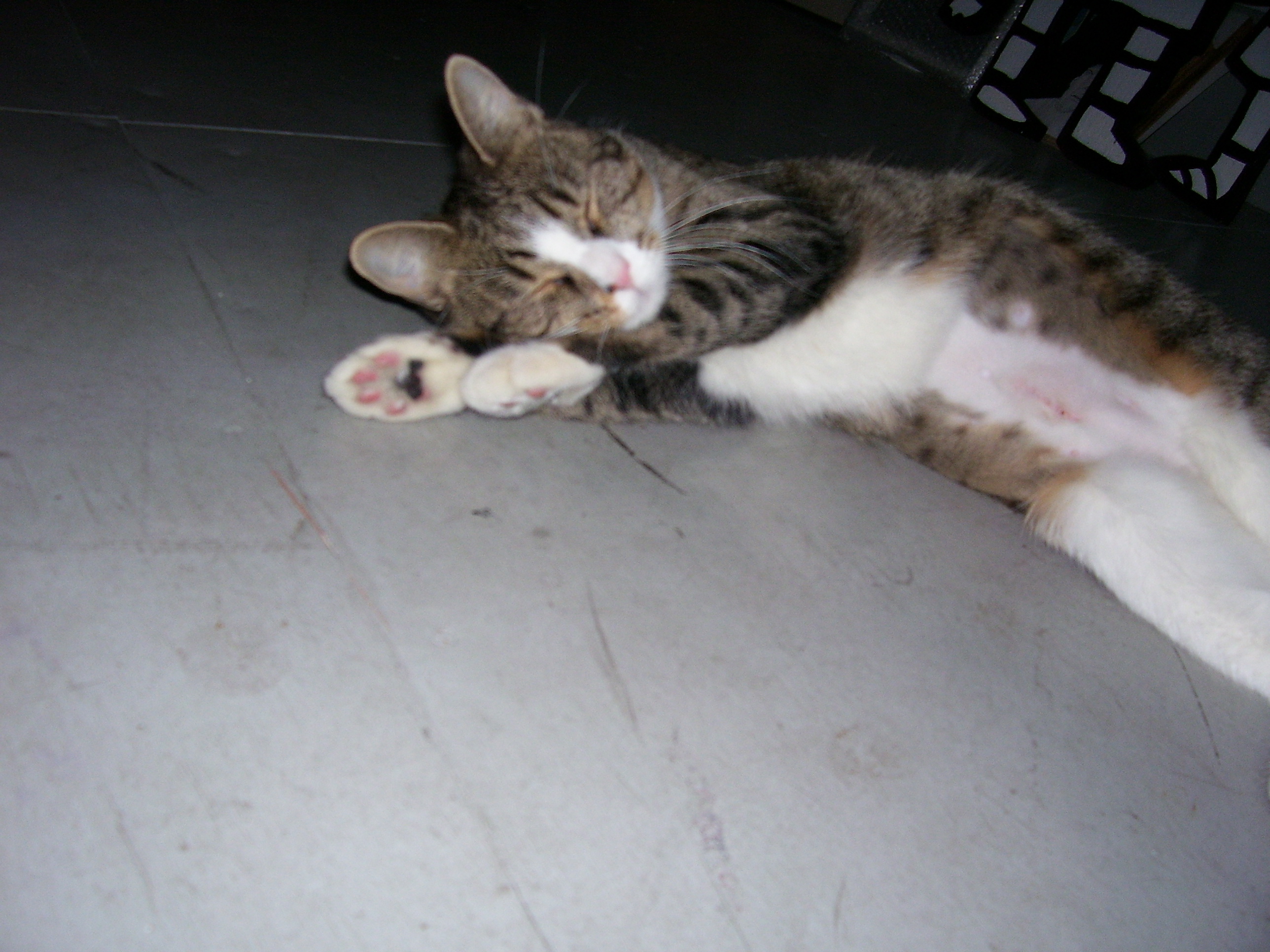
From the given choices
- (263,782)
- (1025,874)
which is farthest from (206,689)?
(1025,874)

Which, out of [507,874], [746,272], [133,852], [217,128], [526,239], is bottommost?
[133,852]

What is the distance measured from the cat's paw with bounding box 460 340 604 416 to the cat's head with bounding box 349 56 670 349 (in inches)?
3.2

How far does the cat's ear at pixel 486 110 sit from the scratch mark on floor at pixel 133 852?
1347mm

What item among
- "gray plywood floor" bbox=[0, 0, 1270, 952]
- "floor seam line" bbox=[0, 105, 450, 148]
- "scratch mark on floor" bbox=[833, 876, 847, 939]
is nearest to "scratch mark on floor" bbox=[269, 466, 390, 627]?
"gray plywood floor" bbox=[0, 0, 1270, 952]

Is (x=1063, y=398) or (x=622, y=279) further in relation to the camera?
(x=1063, y=398)

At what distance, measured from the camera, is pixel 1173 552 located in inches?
62.7

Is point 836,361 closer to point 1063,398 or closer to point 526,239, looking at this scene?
point 1063,398

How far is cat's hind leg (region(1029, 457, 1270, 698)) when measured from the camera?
151 cm

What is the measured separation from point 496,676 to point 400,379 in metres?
0.68

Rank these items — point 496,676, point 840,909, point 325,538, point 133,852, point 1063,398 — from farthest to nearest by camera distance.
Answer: point 1063,398 < point 325,538 < point 496,676 < point 840,909 < point 133,852

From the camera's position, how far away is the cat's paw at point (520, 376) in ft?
5.11

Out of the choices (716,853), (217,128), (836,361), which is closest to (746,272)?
(836,361)

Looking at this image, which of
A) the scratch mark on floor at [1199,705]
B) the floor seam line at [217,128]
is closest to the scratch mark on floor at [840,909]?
the scratch mark on floor at [1199,705]

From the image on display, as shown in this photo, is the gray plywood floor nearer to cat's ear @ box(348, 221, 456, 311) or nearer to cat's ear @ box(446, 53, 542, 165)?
cat's ear @ box(348, 221, 456, 311)
